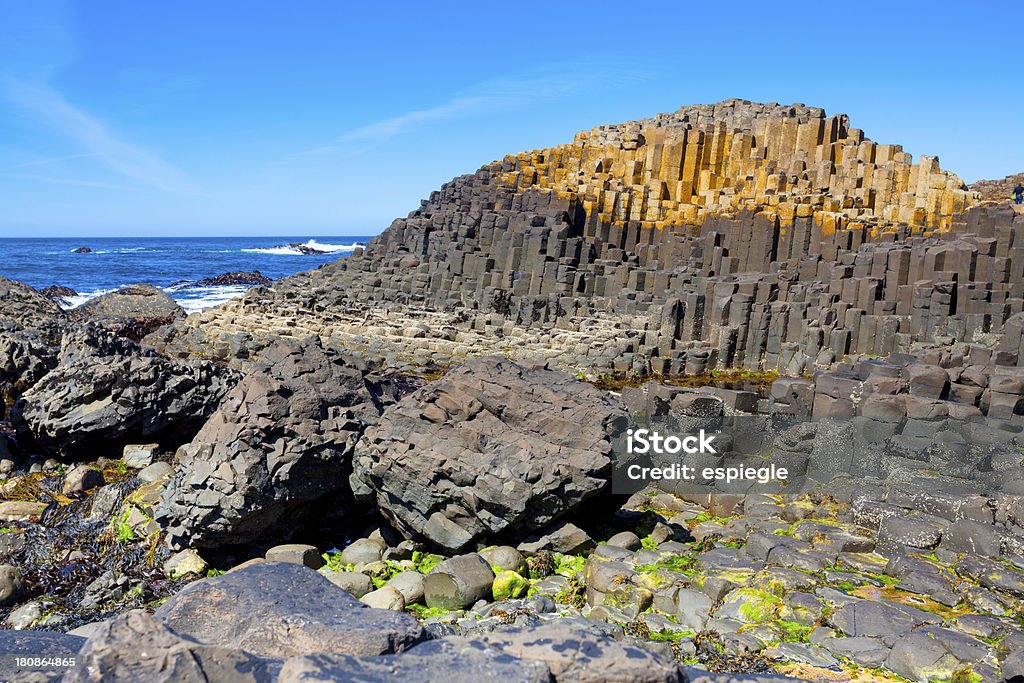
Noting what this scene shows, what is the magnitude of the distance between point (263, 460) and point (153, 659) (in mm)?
6465

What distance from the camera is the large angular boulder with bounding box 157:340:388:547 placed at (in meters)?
8.98

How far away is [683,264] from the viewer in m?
31.2

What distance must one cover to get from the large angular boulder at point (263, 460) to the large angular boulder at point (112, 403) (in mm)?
3585

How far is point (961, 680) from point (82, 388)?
499 inches

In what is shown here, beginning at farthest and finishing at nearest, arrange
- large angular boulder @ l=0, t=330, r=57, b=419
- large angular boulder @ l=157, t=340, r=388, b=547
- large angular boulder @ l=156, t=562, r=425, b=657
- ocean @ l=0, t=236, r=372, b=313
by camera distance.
Result: ocean @ l=0, t=236, r=372, b=313 < large angular boulder @ l=0, t=330, r=57, b=419 < large angular boulder @ l=157, t=340, r=388, b=547 < large angular boulder @ l=156, t=562, r=425, b=657

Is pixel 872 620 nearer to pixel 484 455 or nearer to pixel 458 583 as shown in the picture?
pixel 458 583

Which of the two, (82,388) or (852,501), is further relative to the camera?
(82,388)

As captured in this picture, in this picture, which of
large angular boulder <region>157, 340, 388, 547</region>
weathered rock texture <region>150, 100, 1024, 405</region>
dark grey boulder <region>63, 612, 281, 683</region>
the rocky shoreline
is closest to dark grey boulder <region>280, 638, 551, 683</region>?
the rocky shoreline

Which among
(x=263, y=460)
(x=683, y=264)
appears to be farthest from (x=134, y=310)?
(x=263, y=460)

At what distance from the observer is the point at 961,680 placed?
6.08 metres

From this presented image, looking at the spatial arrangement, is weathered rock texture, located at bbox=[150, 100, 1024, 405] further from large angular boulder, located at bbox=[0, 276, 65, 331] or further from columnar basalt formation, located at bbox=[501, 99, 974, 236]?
large angular boulder, located at bbox=[0, 276, 65, 331]

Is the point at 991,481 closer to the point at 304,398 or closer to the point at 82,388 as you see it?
the point at 304,398

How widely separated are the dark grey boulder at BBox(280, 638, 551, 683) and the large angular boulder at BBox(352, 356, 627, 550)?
537 cm

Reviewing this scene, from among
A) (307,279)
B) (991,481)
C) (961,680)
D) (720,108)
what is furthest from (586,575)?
(720,108)
